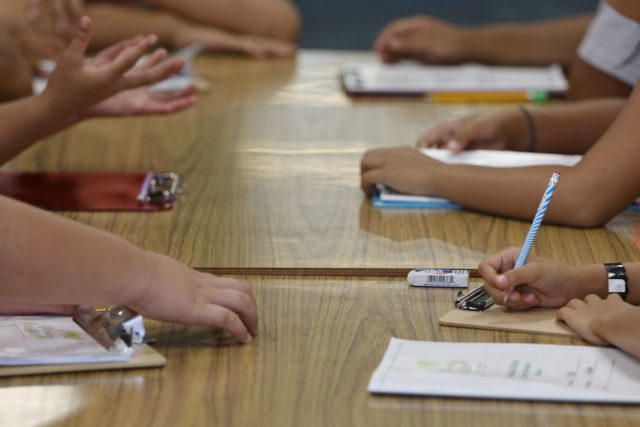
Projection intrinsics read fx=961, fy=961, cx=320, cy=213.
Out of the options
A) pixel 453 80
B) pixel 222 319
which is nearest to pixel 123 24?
pixel 453 80

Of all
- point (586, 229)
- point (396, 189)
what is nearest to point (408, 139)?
point (396, 189)

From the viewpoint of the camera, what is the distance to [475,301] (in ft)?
3.16

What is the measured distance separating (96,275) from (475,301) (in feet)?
1.24

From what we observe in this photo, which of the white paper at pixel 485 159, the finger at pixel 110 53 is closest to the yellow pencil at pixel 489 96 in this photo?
the white paper at pixel 485 159

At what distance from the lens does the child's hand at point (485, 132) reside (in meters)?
1.41

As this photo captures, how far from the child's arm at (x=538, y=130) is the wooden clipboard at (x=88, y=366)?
0.70 m

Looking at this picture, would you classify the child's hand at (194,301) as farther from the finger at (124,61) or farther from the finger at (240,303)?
the finger at (124,61)

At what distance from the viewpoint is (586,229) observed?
1.17 metres

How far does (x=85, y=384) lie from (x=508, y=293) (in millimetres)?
405

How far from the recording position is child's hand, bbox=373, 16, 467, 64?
199 cm

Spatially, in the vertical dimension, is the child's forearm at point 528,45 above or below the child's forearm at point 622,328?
below

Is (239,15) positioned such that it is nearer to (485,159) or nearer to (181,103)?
(181,103)

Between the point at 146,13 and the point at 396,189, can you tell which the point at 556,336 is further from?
the point at 146,13

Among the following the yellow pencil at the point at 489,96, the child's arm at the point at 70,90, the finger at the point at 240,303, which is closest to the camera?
the finger at the point at 240,303
